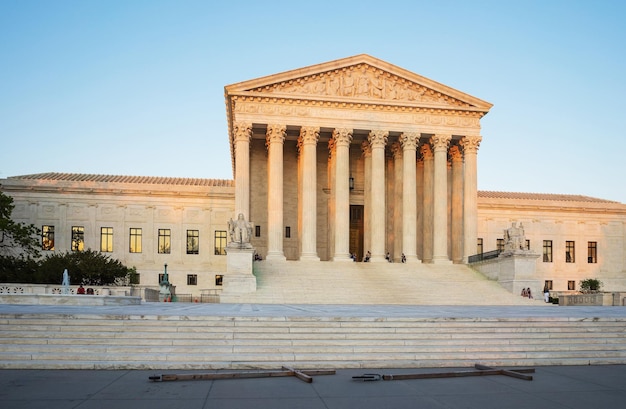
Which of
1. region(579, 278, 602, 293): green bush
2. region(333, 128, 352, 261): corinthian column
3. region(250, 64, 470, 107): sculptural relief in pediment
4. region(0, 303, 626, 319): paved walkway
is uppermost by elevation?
region(250, 64, 470, 107): sculptural relief in pediment

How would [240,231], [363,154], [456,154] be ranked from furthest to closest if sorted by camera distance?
[363,154] → [456,154] → [240,231]

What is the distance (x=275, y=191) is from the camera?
4994cm

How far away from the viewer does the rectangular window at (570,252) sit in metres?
67.5

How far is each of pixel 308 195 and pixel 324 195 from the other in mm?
7660

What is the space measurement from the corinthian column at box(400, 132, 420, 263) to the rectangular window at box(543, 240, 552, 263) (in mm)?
21792

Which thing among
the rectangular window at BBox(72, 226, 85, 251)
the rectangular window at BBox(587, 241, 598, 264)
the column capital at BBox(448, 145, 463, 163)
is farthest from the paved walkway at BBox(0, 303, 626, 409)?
the rectangular window at BBox(587, 241, 598, 264)

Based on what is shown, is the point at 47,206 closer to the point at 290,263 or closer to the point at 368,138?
the point at 290,263

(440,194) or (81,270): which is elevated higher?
(440,194)

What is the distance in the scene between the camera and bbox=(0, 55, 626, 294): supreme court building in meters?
50.4

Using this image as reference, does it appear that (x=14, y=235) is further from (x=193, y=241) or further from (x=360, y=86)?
(x=360, y=86)

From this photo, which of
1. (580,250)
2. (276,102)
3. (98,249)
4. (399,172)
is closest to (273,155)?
(276,102)

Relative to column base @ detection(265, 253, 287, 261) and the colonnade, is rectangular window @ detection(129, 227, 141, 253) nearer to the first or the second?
the colonnade

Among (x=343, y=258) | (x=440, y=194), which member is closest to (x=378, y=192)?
(x=440, y=194)

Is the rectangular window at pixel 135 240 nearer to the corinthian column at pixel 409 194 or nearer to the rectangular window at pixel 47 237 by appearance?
the rectangular window at pixel 47 237
